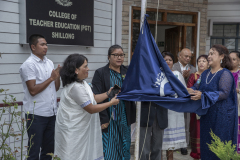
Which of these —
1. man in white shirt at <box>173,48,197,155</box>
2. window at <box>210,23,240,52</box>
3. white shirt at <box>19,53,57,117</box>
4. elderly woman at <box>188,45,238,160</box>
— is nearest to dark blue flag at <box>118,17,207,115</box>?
elderly woman at <box>188,45,238,160</box>

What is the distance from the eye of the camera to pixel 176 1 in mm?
6879

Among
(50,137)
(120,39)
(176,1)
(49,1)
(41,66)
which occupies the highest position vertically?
(176,1)

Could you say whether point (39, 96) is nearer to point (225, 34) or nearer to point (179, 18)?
point (179, 18)

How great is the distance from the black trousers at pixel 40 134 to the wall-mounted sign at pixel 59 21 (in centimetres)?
148

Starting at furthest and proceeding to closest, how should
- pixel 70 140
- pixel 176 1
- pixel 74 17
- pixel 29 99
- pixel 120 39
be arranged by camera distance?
1. pixel 176 1
2. pixel 120 39
3. pixel 74 17
4. pixel 29 99
5. pixel 70 140

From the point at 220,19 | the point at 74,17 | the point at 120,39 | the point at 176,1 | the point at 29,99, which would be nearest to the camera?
the point at 29,99

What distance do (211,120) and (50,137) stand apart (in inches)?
83.4

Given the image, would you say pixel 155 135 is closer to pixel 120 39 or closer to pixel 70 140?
pixel 70 140

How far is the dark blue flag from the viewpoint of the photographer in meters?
2.52

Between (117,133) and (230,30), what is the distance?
285 inches

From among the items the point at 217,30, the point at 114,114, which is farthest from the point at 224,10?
the point at 114,114

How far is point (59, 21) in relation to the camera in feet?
15.1

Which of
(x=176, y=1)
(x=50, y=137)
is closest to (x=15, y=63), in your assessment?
(x=50, y=137)

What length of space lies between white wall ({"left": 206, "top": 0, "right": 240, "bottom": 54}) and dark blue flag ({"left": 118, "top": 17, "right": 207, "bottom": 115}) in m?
6.21
